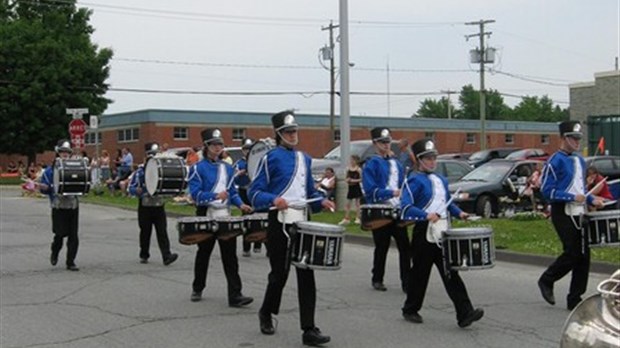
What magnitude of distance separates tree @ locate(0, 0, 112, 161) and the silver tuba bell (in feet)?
166

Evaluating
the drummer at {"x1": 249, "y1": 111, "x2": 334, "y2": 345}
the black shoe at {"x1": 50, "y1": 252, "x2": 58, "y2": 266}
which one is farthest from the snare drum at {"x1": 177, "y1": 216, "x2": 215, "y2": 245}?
the black shoe at {"x1": 50, "y1": 252, "x2": 58, "y2": 266}

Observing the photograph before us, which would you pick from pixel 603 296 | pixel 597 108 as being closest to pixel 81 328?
pixel 603 296

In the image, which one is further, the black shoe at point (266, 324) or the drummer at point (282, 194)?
the black shoe at point (266, 324)

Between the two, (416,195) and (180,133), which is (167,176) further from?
(180,133)

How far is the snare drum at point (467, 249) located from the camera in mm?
8094

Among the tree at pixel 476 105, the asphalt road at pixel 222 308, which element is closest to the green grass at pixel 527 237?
the asphalt road at pixel 222 308

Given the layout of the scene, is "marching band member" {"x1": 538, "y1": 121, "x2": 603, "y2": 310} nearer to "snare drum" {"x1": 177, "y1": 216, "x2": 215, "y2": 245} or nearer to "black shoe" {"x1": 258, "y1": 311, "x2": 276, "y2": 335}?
"black shoe" {"x1": 258, "y1": 311, "x2": 276, "y2": 335}

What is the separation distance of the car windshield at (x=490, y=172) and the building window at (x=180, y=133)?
41.7m

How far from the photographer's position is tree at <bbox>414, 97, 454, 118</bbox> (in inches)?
5482

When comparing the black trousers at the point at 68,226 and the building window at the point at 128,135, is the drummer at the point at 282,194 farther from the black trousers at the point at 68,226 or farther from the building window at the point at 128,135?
the building window at the point at 128,135

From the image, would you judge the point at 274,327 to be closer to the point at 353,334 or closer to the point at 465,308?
the point at 353,334

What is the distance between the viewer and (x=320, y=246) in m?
7.41

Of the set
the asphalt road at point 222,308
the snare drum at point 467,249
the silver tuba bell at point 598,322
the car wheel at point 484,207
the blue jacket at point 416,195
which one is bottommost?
the asphalt road at point 222,308

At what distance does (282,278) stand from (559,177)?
3456 millimetres
